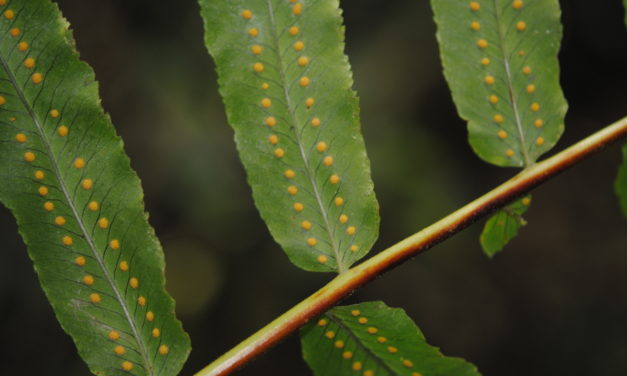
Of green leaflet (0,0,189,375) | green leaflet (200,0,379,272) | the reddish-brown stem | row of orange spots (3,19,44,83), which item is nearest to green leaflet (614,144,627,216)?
the reddish-brown stem

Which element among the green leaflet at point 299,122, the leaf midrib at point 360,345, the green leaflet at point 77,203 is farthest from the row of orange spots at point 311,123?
the green leaflet at point 77,203

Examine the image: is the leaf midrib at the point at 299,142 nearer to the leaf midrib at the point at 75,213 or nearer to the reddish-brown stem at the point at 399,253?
the reddish-brown stem at the point at 399,253

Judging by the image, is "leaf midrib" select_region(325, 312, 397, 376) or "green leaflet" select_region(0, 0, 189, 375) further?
"leaf midrib" select_region(325, 312, 397, 376)

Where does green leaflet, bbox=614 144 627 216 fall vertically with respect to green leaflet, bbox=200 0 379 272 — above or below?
below

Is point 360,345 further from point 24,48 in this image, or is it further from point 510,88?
point 24,48

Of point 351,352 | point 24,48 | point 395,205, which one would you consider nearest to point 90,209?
point 24,48

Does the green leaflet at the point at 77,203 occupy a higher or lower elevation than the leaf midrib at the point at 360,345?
higher

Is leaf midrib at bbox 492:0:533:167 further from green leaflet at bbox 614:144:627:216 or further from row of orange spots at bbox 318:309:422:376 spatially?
row of orange spots at bbox 318:309:422:376
